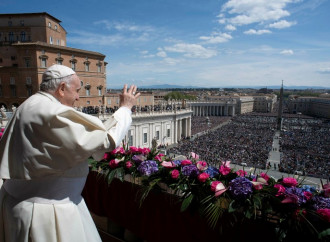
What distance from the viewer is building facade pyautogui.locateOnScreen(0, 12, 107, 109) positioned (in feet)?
91.0

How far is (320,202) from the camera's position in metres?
2.48

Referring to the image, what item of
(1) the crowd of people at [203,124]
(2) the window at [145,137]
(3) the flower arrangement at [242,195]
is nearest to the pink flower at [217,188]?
(3) the flower arrangement at [242,195]

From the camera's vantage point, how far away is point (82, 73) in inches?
1284

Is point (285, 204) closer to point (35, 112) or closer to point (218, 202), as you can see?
point (218, 202)

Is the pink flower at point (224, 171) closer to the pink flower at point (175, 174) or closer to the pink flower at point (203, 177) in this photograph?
the pink flower at point (203, 177)

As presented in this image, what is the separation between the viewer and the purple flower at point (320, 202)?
242 cm

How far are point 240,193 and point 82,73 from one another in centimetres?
3330

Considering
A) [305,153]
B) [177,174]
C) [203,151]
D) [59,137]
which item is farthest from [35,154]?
[305,153]

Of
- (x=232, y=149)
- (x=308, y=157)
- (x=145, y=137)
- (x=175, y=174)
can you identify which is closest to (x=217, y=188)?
(x=175, y=174)

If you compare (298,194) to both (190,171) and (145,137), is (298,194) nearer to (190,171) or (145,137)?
(190,171)

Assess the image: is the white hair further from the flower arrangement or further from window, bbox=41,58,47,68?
window, bbox=41,58,47,68

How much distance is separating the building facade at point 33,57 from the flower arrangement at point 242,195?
95.5ft

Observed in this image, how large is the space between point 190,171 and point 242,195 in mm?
755

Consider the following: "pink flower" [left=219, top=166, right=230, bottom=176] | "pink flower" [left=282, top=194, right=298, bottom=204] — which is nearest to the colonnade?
"pink flower" [left=219, top=166, right=230, bottom=176]
